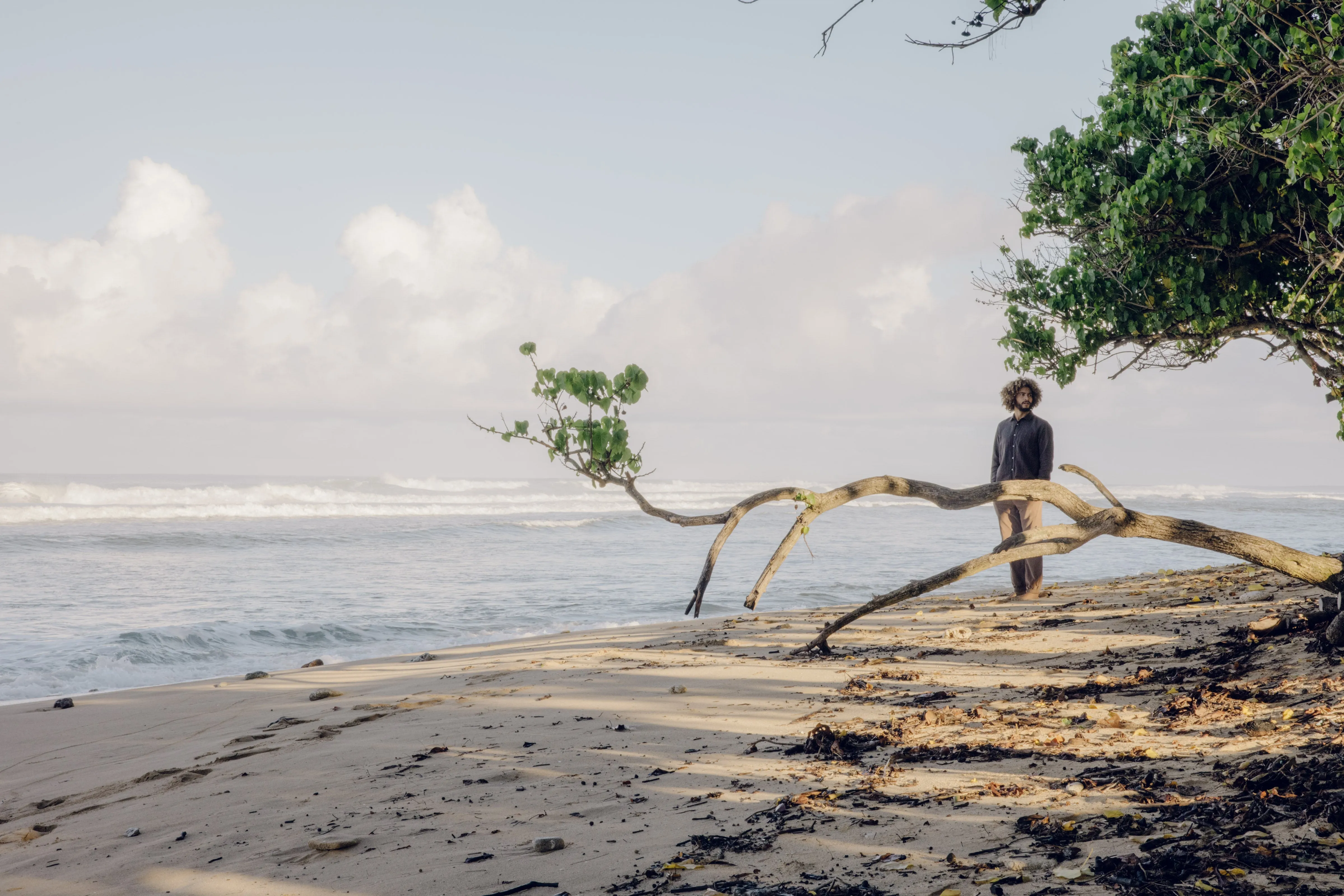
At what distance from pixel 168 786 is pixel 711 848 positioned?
11.5ft

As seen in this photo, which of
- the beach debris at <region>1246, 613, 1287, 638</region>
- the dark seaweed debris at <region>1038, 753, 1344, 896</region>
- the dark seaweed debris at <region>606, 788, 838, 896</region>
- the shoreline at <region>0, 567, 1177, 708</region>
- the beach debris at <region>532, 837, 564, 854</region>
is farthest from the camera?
the shoreline at <region>0, 567, 1177, 708</region>

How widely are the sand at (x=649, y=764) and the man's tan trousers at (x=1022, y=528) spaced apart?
1.22m

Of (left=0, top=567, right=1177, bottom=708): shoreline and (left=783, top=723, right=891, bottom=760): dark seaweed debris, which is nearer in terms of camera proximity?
(left=783, top=723, right=891, bottom=760): dark seaweed debris

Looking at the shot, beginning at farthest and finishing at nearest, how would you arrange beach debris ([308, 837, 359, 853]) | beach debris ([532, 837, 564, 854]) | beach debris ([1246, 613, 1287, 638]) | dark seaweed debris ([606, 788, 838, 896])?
beach debris ([1246, 613, 1287, 638]) < beach debris ([308, 837, 359, 853]) < beach debris ([532, 837, 564, 854]) < dark seaweed debris ([606, 788, 838, 896])

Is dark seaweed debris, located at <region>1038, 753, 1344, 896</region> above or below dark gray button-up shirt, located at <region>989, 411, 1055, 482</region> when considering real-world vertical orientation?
below

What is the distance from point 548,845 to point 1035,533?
297cm

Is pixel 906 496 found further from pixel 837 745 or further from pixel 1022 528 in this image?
A: pixel 1022 528

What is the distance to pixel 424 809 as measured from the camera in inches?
153

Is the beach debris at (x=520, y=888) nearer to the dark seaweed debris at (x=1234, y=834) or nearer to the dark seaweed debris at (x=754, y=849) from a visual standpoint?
the dark seaweed debris at (x=754, y=849)

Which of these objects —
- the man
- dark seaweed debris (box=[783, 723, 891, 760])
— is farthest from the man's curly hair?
dark seaweed debris (box=[783, 723, 891, 760])

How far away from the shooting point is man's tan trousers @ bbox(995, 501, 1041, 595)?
27.8ft

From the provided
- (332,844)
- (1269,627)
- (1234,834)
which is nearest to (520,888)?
(332,844)

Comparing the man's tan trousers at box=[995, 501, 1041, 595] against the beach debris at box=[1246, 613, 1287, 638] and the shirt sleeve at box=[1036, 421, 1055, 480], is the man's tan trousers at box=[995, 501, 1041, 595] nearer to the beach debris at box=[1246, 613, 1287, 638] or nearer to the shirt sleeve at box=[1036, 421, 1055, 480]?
the shirt sleeve at box=[1036, 421, 1055, 480]

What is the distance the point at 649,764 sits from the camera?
430cm
